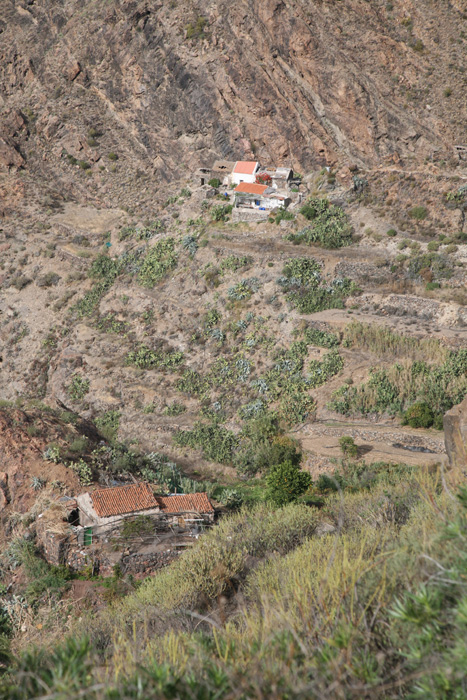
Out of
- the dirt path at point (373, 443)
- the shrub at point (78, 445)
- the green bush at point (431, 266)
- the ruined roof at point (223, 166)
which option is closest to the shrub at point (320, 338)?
the dirt path at point (373, 443)

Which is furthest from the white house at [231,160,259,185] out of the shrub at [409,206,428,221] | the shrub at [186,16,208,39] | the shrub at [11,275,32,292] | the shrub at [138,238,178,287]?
the shrub at [11,275,32,292]

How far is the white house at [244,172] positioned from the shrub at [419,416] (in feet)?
79.4

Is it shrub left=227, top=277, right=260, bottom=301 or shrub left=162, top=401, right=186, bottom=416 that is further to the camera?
shrub left=227, top=277, right=260, bottom=301

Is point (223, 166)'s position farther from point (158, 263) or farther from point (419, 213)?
point (419, 213)

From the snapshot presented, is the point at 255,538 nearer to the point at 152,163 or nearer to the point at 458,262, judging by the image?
the point at 458,262

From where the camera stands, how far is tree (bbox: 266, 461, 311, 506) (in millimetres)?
19094

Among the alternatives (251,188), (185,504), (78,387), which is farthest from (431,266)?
(185,504)

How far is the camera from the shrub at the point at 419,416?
25.7 meters

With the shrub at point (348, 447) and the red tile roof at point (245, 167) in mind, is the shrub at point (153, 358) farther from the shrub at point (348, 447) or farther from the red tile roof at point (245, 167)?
the red tile roof at point (245, 167)

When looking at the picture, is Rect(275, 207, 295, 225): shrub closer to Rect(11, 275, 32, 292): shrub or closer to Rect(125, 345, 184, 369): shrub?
Rect(125, 345, 184, 369): shrub

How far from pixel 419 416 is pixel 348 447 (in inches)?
159

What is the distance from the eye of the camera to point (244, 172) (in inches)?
1750

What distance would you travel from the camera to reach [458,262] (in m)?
33.2

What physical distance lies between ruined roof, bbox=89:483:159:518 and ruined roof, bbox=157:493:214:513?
45cm
